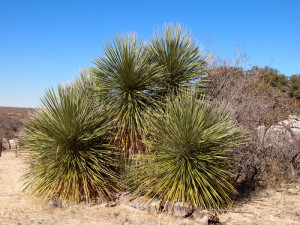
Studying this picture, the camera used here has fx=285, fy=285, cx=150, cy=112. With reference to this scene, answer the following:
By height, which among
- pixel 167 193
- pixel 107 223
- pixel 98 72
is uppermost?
pixel 98 72

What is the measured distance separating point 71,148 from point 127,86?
6.31 feet

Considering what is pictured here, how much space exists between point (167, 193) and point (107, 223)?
4.32 feet

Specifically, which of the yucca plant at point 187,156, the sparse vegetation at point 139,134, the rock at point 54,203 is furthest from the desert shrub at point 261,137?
the rock at point 54,203

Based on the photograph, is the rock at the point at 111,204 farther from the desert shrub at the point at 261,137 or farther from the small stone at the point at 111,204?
the desert shrub at the point at 261,137

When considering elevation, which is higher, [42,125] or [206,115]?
[206,115]

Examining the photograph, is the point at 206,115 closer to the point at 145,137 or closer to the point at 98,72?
the point at 145,137

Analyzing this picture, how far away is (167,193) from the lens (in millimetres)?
5805

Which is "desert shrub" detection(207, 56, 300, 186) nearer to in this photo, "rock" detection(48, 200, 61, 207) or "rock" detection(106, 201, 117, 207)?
"rock" detection(106, 201, 117, 207)

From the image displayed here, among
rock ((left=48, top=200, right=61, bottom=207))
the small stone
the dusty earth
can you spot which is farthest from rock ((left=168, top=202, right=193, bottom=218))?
rock ((left=48, top=200, right=61, bottom=207))

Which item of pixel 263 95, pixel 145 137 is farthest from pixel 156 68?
pixel 263 95

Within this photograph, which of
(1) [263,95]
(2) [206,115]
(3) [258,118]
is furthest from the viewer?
(1) [263,95]

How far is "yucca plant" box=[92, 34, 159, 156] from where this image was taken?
6.70 metres

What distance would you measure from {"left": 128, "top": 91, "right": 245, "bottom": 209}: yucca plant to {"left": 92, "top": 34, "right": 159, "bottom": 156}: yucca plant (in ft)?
2.19

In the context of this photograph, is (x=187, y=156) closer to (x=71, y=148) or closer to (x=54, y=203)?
(x=71, y=148)
